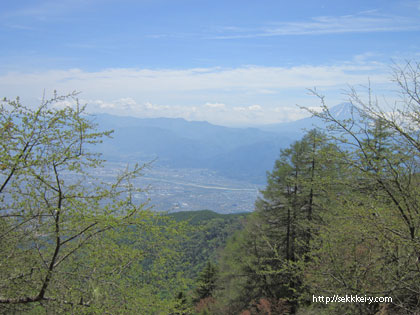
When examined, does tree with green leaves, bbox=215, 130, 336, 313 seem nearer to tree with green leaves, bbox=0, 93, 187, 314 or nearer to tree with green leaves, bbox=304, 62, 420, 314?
tree with green leaves, bbox=304, 62, 420, 314

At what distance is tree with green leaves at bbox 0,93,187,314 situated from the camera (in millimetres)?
4301

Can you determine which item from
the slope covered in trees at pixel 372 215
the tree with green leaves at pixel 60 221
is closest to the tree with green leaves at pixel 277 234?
the slope covered in trees at pixel 372 215

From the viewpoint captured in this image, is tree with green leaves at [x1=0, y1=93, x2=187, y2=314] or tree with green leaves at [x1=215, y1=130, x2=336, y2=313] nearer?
tree with green leaves at [x1=0, y1=93, x2=187, y2=314]

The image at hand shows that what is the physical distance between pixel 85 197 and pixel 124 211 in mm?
636

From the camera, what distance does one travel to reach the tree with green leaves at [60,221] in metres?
4.30

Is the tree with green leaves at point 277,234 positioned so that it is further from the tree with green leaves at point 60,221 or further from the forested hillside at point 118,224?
the tree with green leaves at point 60,221

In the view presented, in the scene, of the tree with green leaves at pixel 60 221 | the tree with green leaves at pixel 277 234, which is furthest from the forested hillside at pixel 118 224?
the tree with green leaves at pixel 277 234

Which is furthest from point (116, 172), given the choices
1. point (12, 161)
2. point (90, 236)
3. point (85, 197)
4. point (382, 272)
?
point (382, 272)

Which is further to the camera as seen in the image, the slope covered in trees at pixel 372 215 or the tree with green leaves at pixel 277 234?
the tree with green leaves at pixel 277 234

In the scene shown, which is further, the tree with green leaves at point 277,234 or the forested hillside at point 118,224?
the tree with green leaves at point 277,234

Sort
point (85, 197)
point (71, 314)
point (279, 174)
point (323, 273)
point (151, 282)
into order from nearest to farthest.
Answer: point (71, 314), point (85, 197), point (323, 273), point (151, 282), point (279, 174)

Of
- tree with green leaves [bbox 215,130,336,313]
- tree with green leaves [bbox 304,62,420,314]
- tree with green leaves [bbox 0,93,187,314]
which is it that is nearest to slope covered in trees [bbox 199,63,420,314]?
tree with green leaves [bbox 304,62,420,314]

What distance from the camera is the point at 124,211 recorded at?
15.6 ft

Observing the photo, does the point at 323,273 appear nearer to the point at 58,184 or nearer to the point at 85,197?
the point at 85,197
